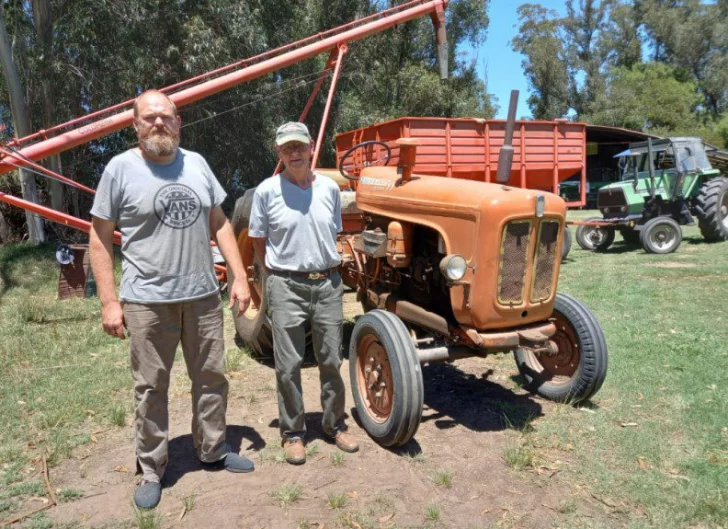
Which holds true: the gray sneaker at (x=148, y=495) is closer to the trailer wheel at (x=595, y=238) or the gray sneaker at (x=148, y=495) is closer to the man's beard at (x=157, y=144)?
the man's beard at (x=157, y=144)

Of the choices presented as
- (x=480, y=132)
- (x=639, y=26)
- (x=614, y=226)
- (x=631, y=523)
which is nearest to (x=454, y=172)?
(x=480, y=132)

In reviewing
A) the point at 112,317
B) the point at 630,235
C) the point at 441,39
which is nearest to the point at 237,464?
the point at 112,317

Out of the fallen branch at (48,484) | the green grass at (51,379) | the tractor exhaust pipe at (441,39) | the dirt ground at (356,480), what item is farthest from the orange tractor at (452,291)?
the tractor exhaust pipe at (441,39)

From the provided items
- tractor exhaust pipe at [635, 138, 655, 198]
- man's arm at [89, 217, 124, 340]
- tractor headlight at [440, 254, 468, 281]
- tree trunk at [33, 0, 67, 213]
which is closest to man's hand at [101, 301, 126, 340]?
man's arm at [89, 217, 124, 340]

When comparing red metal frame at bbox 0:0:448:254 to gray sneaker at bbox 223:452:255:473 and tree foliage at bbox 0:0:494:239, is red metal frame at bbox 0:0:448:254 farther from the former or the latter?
gray sneaker at bbox 223:452:255:473

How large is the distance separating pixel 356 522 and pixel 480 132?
6.72 m

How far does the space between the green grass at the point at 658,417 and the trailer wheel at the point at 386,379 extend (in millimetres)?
635

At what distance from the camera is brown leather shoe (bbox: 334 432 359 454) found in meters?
3.26

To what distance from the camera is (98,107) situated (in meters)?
11.2

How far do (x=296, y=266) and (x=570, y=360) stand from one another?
1970mm

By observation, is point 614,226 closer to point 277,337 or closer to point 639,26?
point 277,337

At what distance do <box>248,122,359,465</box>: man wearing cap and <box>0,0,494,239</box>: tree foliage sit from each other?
6.00m

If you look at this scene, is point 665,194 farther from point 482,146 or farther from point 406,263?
point 406,263

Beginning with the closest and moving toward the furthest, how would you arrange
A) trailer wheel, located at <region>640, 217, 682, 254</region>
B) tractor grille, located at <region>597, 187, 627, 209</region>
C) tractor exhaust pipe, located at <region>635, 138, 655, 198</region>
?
1. trailer wheel, located at <region>640, 217, 682, 254</region>
2. tractor exhaust pipe, located at <region>635, 138, 655, 198</region>
3. tractor grille, located at <region>597, 187, 627, 209</region>
